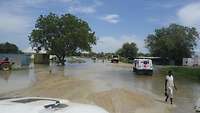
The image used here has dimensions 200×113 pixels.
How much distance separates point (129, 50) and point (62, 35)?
82889 mm

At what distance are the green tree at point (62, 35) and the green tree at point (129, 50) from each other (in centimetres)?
7721

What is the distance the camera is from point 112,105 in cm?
2094

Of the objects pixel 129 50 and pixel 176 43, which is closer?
pixel 176 43

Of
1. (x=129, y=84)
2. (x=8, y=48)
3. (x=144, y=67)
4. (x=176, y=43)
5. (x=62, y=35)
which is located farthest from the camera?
(x=8, y=48)

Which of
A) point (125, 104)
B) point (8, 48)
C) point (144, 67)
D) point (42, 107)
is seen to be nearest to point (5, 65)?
point (144, 67)

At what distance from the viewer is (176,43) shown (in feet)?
387

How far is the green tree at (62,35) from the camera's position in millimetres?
91500

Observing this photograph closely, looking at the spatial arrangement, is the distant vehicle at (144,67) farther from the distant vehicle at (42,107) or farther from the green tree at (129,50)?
the green tree at (129,50)

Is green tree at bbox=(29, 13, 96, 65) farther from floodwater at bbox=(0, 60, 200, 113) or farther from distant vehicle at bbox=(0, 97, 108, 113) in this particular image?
distant vehicle at bbox=(0, 97, 108, 113)

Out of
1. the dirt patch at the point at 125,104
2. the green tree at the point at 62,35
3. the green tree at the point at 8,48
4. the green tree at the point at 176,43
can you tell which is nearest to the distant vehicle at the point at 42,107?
the dirt patch at the point at 125,104

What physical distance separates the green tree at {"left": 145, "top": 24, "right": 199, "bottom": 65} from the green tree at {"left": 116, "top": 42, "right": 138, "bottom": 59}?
45738 mm

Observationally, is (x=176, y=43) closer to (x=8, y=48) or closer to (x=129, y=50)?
(x=8, y=48)

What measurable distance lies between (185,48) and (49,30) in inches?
1660

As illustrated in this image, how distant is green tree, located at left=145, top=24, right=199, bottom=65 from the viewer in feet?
386
